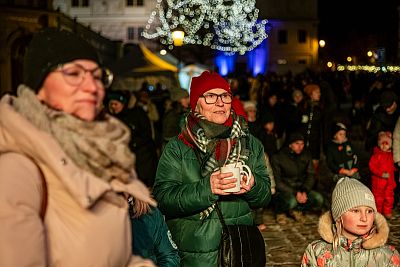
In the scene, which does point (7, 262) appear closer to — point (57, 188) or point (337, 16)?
point (57, 188)

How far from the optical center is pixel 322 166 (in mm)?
13539

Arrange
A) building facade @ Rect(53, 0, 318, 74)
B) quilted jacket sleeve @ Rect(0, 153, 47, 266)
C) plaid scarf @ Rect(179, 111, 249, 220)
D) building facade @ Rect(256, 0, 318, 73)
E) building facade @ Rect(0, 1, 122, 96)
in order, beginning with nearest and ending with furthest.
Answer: quilted jacket sleeve @ Rect(0, 153, 47, 266) < plaid scarf @ Rect(179, 111, 249, 220) < building facade @ Rect(0, 1, 122, 96) < building facade @ Rect(53, 0, 318, 74) < building facade @ Rect(256, 0, 318, 73)

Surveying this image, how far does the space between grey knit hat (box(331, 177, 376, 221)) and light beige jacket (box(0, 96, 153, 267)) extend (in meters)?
2.55

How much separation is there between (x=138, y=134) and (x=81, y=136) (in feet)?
24.8

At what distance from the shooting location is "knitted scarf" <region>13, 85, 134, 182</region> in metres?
1.96

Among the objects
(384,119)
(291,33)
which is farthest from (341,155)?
(291,33)

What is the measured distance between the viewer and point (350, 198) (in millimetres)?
4301

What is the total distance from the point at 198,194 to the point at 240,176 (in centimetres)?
32

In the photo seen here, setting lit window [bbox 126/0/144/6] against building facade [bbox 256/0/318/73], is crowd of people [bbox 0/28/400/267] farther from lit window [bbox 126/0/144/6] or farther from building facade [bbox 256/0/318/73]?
building facade [bbox 256/0/318/73]

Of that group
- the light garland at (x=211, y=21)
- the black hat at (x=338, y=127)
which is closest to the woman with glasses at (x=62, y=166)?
the black hat at (x=338, y=127)

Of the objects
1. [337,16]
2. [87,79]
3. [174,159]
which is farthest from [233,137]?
[337,16]

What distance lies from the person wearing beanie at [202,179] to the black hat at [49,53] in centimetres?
177

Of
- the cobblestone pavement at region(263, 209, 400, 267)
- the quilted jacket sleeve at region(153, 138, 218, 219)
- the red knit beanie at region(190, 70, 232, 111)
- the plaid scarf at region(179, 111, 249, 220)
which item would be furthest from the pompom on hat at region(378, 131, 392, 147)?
the quilted jacket sleeve at region(153, 138, 218, 219)

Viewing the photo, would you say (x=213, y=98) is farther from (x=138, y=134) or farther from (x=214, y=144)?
(x=138, y=134)
